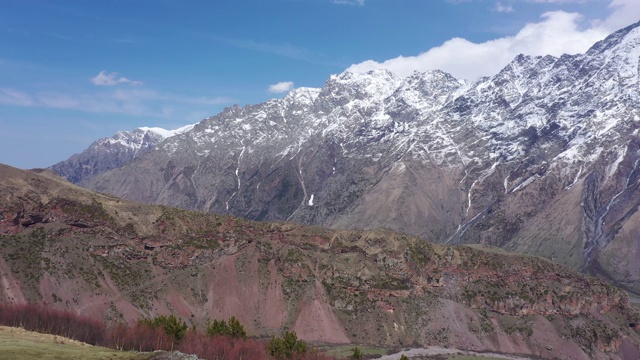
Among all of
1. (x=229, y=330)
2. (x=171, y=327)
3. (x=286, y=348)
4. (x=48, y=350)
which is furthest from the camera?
(x=229, y=330)

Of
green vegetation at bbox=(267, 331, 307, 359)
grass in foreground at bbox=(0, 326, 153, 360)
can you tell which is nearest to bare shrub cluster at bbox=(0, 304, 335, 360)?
green vegetation at bbox=(267, 331, 307, 359)

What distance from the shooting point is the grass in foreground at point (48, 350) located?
245 ft

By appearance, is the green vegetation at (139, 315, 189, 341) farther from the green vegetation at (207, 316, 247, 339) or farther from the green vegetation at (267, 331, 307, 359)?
the green vegetation at (267, 331, 307, 359)

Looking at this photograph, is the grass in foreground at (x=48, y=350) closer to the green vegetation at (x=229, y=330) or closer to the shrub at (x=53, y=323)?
the shrub at (x=53, y=323)

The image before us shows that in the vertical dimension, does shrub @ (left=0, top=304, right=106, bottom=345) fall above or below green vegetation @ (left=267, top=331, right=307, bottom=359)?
above

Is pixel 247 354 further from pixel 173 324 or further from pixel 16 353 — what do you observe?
pixel 16 353

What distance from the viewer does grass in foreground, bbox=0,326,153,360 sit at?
74.8 meters

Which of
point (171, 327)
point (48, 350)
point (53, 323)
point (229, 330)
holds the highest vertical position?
point (48, 350)

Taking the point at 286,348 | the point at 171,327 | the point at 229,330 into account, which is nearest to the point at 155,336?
the point at 171,327

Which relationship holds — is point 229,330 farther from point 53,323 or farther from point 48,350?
point 48,350

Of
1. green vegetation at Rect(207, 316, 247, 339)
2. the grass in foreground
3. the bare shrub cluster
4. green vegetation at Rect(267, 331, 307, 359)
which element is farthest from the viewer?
green vegetation at Rect(207, 316, 247, 339)

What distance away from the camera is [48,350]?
78.6m

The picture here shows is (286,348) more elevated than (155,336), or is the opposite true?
(155,336)

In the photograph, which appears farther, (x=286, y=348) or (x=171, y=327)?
(x=286, y=348)
